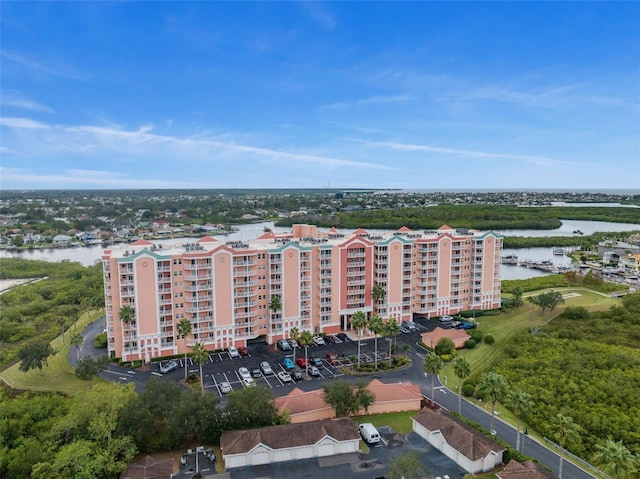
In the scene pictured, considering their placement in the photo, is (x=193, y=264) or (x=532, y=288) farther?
(x=532, y=288)

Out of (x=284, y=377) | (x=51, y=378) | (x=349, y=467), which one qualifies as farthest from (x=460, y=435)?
(x=51, y=378)

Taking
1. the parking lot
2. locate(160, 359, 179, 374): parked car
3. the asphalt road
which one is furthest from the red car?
locate(160, 359, 179, 374): parked car

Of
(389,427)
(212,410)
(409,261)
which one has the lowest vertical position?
(389,427)

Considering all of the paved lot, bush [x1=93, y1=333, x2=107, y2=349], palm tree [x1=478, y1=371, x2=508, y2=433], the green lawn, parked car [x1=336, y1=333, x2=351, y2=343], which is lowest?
the paved lot

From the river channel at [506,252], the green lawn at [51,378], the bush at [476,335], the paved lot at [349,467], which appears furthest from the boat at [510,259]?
the green lawn at [51,378]

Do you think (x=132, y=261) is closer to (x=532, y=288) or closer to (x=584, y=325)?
(x=584, y=325)

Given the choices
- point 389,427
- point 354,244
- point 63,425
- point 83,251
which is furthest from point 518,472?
point 83,251

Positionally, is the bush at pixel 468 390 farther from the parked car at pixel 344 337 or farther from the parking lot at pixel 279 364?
the parked car at pixel 344 337

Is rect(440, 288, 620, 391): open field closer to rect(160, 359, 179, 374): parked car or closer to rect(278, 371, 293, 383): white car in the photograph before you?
rect(278, 371, 293, 383): white car
